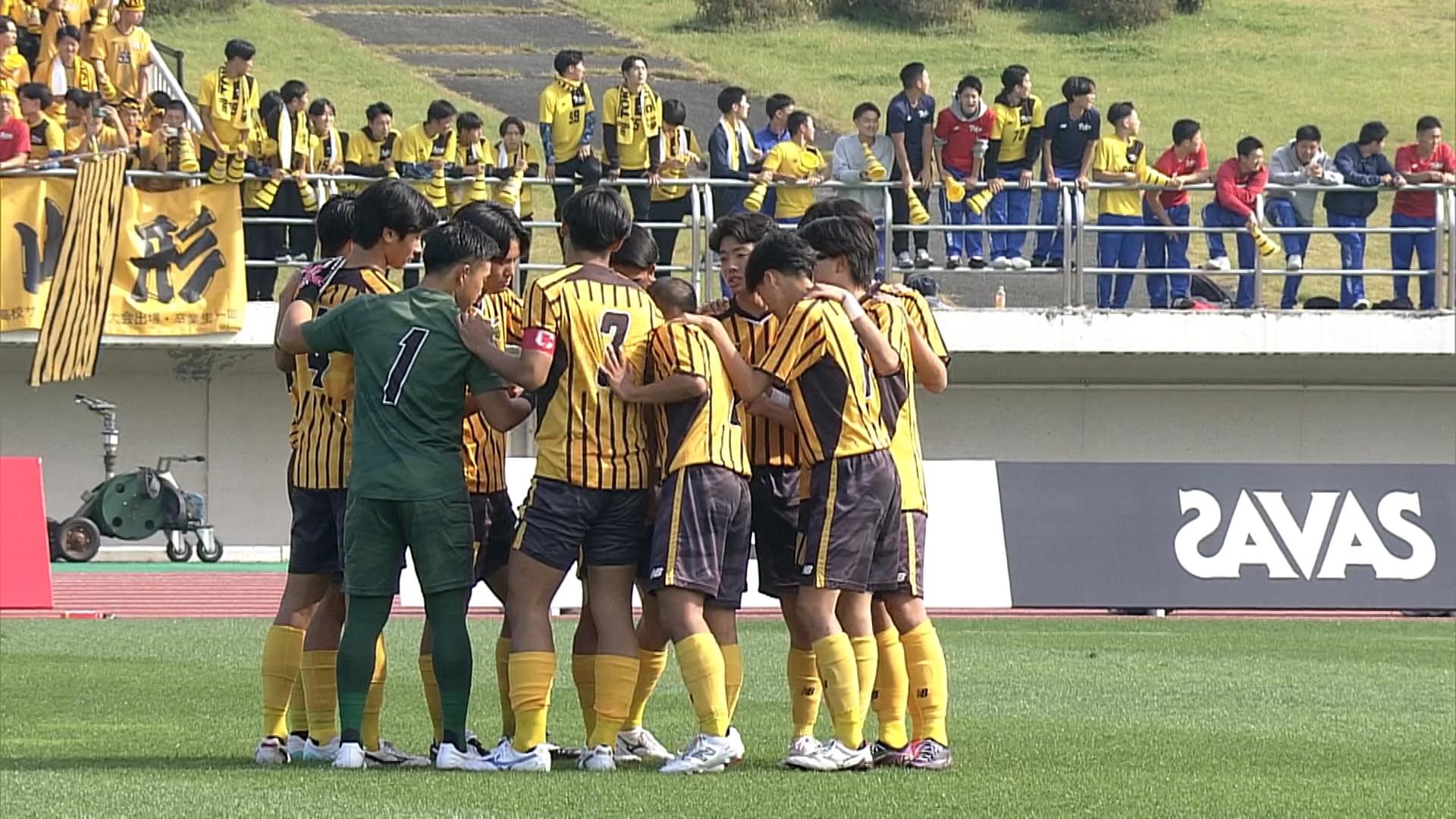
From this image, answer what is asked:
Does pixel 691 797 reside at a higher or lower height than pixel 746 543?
lower

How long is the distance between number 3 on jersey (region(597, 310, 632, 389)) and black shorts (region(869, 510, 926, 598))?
4.06ft

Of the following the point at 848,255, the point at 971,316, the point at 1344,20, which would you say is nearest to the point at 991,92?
the point at 1344,20

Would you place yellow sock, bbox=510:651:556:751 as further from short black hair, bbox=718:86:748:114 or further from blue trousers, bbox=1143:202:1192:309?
blue trousers, bbox=1143:202:1192:309

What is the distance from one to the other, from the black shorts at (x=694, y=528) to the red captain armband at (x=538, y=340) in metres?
0.67

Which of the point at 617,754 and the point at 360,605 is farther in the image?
the point at 617,754

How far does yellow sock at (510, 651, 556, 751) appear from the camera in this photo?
801 centimetres

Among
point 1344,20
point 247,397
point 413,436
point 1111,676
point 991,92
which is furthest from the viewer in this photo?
point 1344,20

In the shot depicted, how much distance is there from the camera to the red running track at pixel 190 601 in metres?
17.9

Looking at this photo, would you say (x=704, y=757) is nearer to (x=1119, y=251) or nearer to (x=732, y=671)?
(x=732, y=671)

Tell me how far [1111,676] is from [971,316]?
36.2ft

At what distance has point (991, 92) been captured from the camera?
5025 centimetres

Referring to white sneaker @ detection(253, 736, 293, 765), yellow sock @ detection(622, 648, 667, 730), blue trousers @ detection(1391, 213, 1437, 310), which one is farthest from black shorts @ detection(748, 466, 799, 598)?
blue trousers @ detection(1391, 213, 1437, 310)

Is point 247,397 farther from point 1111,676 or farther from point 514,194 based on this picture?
point 1111,676

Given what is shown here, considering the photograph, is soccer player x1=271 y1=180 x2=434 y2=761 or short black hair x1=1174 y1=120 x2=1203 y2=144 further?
short black hair x1=1174 y1=120 x2=1203 y2=144
